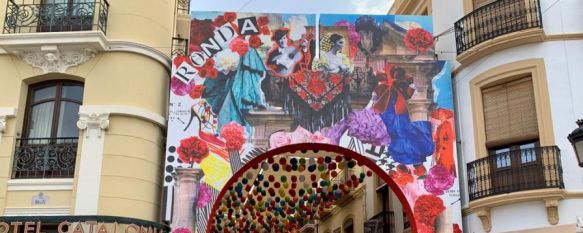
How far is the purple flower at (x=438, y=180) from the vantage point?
14.0 meters

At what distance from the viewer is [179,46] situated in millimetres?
15711

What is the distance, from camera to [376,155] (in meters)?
14.2

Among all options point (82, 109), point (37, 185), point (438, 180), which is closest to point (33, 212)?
point (37, 185)

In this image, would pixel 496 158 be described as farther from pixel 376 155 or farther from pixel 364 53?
pixel 364 53

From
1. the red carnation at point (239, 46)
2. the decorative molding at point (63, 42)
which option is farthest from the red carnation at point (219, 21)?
the decorative molding at point (63, 42)

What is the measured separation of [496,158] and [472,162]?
54 centimetres

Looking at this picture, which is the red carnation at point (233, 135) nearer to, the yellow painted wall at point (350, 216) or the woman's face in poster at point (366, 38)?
the woman's face in poster at point (366, 38)

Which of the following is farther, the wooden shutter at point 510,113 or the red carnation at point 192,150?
the red carnation at point 192,150

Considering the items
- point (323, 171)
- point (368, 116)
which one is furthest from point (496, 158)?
point (323, 171)

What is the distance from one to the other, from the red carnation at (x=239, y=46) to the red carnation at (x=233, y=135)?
167cm

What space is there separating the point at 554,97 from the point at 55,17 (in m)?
10.5

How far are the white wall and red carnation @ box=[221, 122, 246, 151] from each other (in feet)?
15.5

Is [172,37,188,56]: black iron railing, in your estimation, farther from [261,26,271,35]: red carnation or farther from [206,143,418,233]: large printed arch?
[206,143,418,233]: large printed arch

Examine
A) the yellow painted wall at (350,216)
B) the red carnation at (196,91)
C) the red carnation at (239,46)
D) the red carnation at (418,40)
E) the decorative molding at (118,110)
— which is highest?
the red carnation at (418,40)
